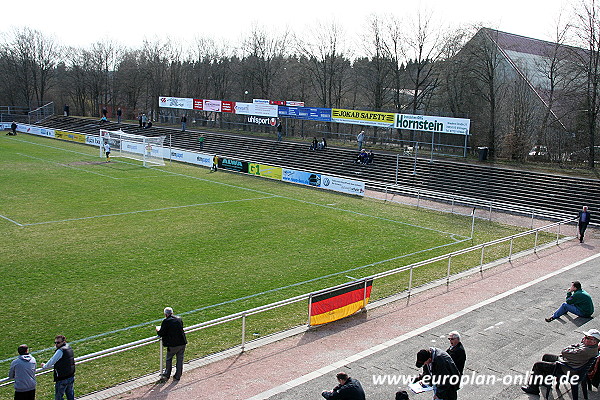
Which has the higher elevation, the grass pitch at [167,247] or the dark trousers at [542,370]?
the dark trousers at [542,370]

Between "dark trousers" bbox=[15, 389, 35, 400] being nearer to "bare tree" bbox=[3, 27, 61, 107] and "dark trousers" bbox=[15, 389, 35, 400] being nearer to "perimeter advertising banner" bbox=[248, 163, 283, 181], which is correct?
"perimeter advertising banner" bbox=[248, 163, 283, 181]

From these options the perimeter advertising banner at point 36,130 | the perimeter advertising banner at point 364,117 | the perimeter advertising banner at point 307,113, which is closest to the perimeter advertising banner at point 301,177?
the perimeter advertising banner at point 364,117

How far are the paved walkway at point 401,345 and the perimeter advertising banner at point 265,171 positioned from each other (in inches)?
946

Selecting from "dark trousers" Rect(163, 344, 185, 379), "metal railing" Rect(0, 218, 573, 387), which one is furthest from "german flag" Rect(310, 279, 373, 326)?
"dark trousers" Rect(163, 344, 185, 379)

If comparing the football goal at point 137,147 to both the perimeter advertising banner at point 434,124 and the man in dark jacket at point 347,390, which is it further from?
the man in dark jacket at point 347,390

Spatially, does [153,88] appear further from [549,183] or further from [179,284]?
[179,284]

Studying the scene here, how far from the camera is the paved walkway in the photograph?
31.1ft

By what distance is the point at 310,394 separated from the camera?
9.19 metres

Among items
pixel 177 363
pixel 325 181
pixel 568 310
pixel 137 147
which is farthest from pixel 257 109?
pixel 177 363

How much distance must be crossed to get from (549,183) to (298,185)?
16.9m

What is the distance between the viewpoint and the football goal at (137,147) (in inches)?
1777

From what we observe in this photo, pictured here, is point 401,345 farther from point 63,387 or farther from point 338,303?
point 63,387

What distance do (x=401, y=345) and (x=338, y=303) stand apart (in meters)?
2.04

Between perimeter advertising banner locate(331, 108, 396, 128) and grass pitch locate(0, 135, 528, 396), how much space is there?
423 inches
